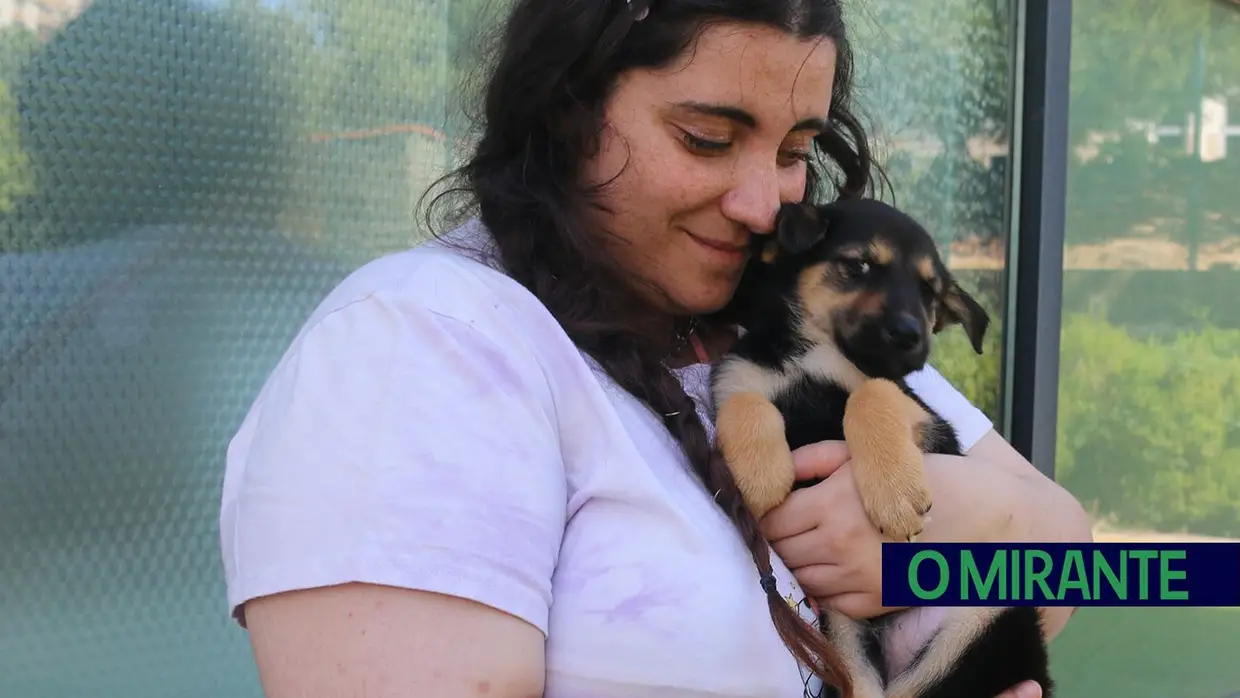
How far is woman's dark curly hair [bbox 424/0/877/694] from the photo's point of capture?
4.94ft

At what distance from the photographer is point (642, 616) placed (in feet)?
4.09

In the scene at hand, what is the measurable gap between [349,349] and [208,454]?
1620mm

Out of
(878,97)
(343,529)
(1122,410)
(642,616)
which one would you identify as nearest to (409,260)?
(343,529)

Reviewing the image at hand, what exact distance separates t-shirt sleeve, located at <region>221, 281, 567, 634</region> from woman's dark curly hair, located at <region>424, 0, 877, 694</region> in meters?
0.26

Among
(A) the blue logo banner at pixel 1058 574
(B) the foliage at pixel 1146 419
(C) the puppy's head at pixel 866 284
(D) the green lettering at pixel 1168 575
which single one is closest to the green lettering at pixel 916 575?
(A) the blue logo banner at pixel 1058 574

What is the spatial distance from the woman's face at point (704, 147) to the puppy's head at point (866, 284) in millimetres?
178

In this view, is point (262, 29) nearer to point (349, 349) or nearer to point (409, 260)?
point (409, 260)

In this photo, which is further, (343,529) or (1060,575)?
(1060,575)

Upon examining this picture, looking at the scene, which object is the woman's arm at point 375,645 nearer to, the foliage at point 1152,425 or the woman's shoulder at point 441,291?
the woman's shoulder at point 441,291

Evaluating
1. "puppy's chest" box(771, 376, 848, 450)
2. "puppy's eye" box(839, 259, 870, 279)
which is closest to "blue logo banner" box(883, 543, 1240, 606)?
"puppy's chest" box(771, 376, 848, 450)

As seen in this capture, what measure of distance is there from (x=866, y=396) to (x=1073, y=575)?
501 millimetres

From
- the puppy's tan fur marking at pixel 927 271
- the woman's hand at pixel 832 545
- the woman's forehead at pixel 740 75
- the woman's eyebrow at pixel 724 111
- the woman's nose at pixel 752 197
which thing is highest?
the woman's forehead at pixel 740 75

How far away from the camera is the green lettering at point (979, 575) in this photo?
178cm

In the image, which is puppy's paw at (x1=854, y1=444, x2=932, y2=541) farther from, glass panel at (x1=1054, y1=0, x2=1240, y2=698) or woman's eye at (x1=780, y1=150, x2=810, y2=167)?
glass panel at (x1=1054, y1=0, x2=1240, y2=698)
